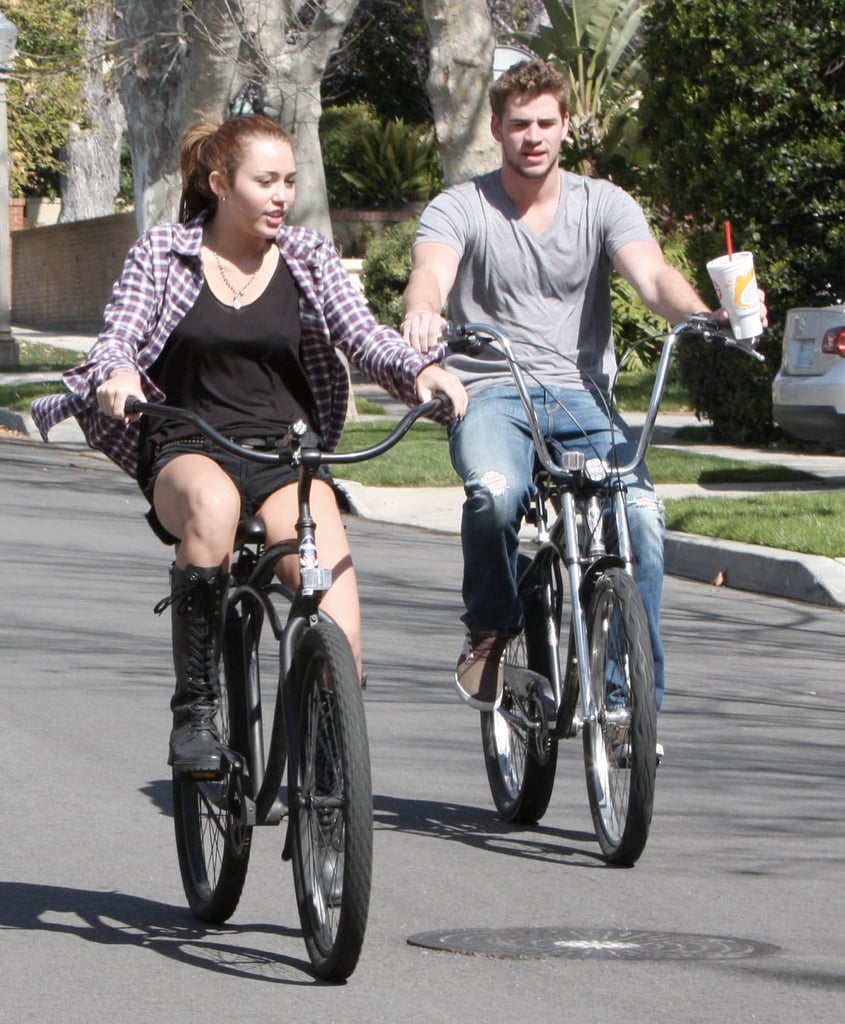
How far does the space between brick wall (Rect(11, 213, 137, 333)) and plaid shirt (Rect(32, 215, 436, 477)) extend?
103ft

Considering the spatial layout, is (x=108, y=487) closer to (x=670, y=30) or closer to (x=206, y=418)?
(x=670, y=30)

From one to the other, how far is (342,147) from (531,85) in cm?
2918

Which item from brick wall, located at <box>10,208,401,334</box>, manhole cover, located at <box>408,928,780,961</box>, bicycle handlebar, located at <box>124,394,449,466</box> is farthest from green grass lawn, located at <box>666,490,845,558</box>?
brick wall, located at <box>10,208,401,334</box>

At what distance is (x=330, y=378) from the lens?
16.0 feet

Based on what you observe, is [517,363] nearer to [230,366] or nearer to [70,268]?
[230,366]

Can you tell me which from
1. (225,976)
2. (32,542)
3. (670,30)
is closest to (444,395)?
(225,976)

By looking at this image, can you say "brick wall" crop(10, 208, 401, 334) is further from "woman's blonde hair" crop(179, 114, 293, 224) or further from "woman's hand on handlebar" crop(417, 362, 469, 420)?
"woman's hand on handlebar" crop(417, 362, 469, 420)

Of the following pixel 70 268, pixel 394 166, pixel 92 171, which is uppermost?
pixel 92 171

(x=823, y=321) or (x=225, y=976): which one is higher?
(x=823, y=321)

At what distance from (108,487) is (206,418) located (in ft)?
35.4

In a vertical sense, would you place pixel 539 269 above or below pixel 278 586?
above

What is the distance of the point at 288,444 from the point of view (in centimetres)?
429

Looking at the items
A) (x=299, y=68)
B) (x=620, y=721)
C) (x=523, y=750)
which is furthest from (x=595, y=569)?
(x=299, y=68)

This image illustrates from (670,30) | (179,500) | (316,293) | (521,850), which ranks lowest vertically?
(521,850)
